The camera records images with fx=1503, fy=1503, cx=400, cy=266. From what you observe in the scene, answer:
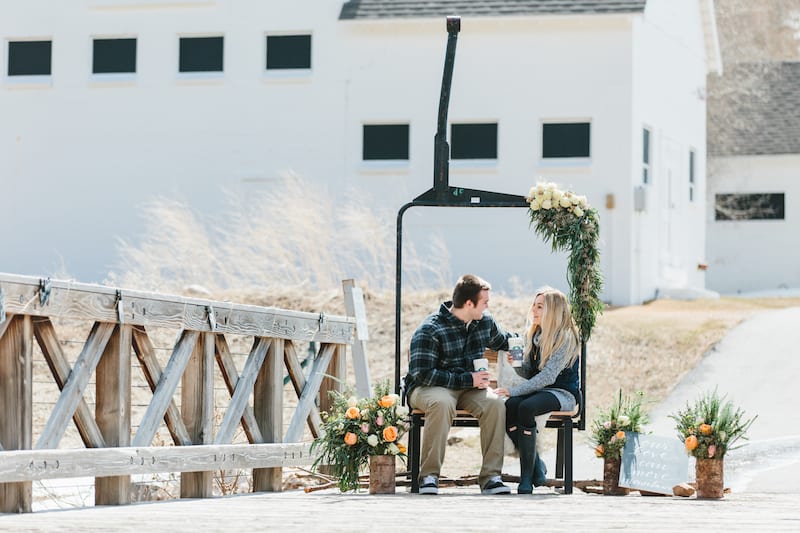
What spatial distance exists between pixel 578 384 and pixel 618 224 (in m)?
15.6

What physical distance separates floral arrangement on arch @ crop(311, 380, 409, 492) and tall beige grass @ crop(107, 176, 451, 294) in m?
12.1

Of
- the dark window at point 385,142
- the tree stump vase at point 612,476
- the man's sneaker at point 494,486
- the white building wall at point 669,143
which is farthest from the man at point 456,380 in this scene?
the dark window at point 385,142

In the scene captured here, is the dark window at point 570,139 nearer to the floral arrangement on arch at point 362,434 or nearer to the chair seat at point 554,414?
the chair seat at point 554,414

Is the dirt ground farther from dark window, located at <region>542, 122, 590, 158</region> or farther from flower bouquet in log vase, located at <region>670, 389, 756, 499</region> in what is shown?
flower bouquet in log vase, located at <region>670, 389, 756, 499</region>

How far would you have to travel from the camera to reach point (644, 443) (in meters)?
9.88

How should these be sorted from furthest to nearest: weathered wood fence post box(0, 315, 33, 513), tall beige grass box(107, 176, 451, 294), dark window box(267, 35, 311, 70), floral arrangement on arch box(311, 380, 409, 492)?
dark window box(267, 35, 311, 70) → tall beige grass box(107, 176, 451, 294) → floral arrangement on arch box(311, 380, 409, 492) → weathered wood fence post box(0, 315, 33, 513)

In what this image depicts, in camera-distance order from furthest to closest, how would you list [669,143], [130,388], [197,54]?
[669,143], [197,54], [130,388]

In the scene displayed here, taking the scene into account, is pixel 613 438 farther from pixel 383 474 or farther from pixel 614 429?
pixel 383 474

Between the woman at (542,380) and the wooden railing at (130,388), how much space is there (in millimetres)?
1761

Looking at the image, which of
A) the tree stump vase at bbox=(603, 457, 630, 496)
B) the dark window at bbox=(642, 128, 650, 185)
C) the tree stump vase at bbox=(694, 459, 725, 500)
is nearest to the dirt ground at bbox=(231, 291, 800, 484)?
the dark window at bbox=(642, 128, 650, 185)

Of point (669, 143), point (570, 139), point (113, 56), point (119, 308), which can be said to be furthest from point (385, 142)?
point (119, 308)

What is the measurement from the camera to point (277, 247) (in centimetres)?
2342

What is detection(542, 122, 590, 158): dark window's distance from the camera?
25531 millimetres

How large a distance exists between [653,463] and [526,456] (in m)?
0.85
